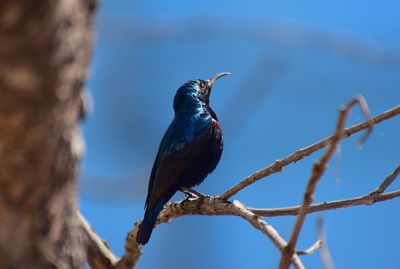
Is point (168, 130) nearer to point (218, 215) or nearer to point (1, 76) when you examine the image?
point (218, 215)

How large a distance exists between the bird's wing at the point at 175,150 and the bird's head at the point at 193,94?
0.32 meters

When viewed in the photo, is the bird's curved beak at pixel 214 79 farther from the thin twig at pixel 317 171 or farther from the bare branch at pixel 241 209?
the thin twig at pixel 317 171

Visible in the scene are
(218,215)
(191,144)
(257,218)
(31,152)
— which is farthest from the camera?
(191,144)

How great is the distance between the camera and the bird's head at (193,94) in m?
5.82

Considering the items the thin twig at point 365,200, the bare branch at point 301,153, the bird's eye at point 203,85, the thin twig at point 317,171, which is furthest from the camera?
the bird's eye at point 203,85

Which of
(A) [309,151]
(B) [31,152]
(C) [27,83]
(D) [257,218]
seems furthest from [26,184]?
(A) [309,151]

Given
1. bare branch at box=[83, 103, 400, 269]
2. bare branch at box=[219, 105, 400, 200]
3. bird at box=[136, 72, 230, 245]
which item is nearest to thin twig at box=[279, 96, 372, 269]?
bare branch at box=[83, 103, 400, 269]

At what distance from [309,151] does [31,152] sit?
1.56 metres

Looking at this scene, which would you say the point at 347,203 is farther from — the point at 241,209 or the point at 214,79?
the point at 214,79

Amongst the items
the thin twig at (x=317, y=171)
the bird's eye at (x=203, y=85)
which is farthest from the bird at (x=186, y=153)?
the thin twig at (x=317, y=171)

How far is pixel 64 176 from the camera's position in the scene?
4.91ft

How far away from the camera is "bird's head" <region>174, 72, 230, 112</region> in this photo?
5.82 meters

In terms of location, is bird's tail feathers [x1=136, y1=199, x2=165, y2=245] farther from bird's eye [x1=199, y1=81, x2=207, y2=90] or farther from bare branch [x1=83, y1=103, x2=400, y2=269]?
bird's eye [x1=199, y1=81, x2=207, y2=90]

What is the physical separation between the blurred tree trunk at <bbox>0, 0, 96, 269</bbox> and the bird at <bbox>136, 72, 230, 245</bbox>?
294 centimetres
